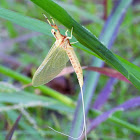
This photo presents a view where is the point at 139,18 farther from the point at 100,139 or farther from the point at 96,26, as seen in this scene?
the point at 100,139

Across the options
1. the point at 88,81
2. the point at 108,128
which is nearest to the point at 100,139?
the point at 108,128

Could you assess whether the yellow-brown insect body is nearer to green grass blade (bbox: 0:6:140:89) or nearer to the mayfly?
the mayfly

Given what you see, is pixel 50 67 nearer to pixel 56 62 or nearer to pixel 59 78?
pixel 56 62

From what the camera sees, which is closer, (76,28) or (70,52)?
(76,28)

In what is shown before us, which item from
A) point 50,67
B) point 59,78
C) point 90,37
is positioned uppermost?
point 59,78

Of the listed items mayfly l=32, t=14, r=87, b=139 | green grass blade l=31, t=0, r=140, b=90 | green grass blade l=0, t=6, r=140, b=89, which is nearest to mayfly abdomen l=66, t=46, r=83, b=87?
mayfly l=32, t=14, r=87, b=139

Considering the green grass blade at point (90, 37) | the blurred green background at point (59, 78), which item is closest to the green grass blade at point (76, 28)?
the green grass blade at point (90, 37)

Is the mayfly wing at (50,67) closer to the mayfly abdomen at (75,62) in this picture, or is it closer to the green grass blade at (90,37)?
the mayfly abdomen at (75,62)

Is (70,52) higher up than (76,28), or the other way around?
(70,52)

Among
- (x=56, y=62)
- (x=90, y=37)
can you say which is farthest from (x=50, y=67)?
(x=90, y=37)
